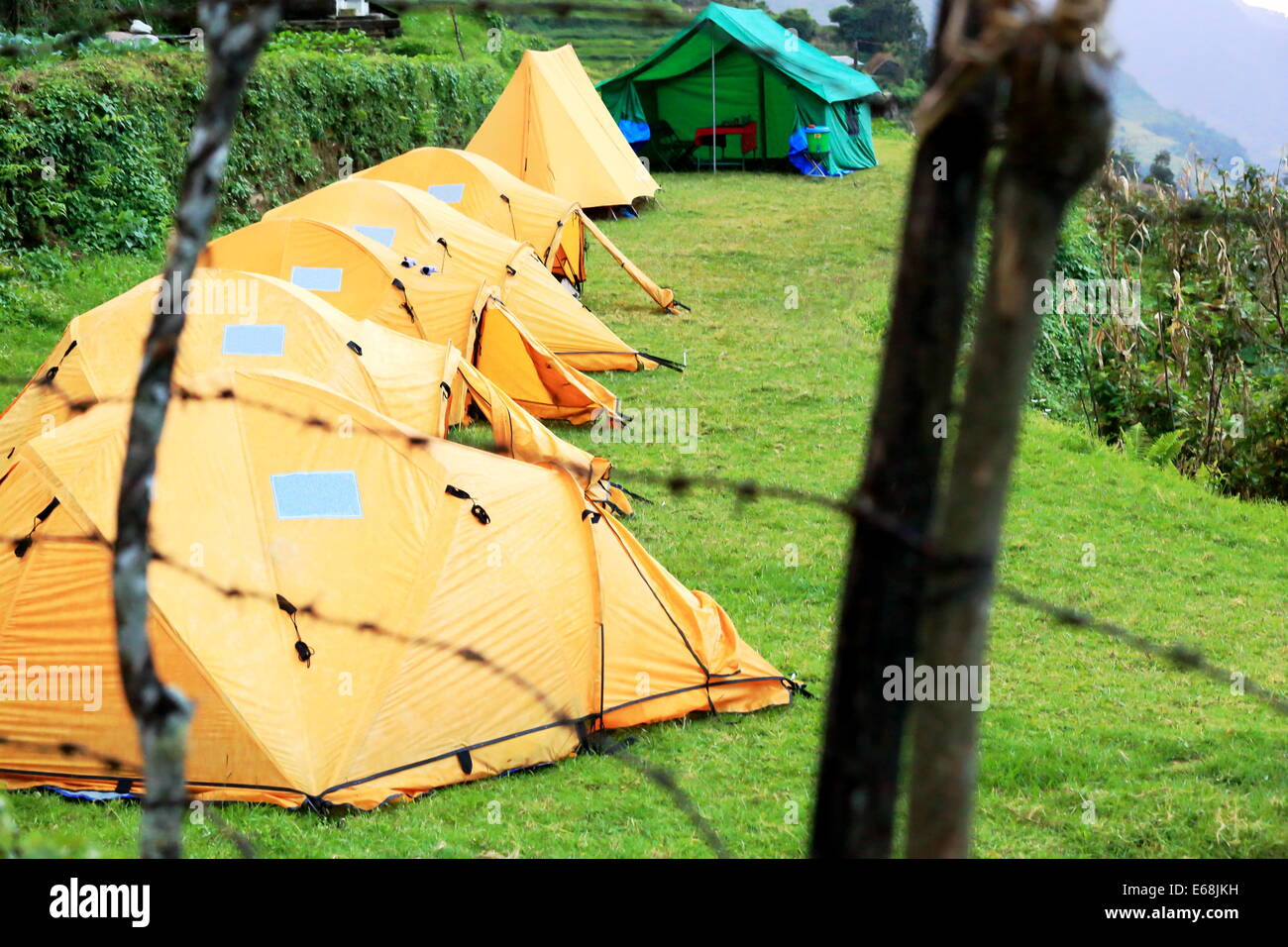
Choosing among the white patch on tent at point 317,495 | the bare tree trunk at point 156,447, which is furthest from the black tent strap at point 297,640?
the bare tree trunk at point 156,447

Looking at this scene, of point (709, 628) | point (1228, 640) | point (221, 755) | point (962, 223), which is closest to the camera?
point (962, 223)

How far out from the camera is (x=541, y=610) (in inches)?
242

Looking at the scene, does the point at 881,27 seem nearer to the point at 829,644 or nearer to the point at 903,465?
the point at 829,644

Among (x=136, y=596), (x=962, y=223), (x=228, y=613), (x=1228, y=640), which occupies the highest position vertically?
(x=962, y=223)

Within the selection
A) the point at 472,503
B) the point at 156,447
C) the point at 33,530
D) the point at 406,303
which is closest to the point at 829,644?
the point at 472,503

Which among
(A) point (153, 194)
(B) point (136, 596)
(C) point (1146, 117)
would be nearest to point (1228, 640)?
(B) point (136, 596)

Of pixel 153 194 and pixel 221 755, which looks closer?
pixel 221 755

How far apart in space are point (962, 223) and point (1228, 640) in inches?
277

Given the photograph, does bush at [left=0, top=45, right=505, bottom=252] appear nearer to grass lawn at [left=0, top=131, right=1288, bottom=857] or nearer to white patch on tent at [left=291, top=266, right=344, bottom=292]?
grass lawn at [left=0, top=131, right=1288, bottom=857]

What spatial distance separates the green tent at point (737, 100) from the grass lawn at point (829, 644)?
512 inches

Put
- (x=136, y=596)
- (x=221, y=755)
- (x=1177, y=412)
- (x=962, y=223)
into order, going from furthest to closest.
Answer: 1. (x=1177, y=412)
2. (x=221, y=755)
3. (x=136, y=596)
4. (x=962, y=223)

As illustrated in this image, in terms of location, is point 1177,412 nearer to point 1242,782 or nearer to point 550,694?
point 1242,782

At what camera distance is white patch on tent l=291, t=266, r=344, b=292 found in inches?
456

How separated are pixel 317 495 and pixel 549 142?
54.9ft
